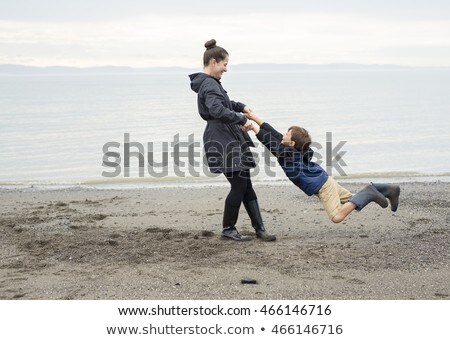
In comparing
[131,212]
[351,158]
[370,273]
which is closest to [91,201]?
[131,212]

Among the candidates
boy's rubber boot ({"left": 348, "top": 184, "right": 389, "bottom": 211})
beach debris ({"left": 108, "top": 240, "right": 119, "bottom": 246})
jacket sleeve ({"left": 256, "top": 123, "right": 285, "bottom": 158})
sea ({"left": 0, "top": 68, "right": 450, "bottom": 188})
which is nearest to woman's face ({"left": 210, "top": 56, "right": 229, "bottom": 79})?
jacket sleeve ({"left": 256, "top": 123, "right": 285, "bottom": 158})

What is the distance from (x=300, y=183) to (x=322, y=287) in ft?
5.61

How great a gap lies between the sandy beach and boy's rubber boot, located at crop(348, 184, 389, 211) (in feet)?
1.55

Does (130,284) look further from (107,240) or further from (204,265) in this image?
(107,240)

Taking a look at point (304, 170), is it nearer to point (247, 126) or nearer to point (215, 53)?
point (247, 126)

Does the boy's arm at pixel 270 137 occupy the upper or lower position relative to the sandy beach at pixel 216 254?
upper

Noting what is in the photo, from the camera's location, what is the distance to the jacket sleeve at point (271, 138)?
24.4 ft

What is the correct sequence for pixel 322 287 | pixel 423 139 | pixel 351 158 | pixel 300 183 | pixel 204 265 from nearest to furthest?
pixel 322 287 < pixel 204 265 < pixel 300 183 < pixel 351 158 < pixel 423 139

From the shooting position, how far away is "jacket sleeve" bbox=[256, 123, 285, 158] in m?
7.43

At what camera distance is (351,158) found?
1992 cm

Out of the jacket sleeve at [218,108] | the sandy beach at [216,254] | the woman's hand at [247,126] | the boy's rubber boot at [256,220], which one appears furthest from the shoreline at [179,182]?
the jacket sleeve at [218,108]

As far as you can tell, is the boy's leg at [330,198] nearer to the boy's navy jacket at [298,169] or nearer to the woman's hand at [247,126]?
the boy's navy jacket at [298,169]

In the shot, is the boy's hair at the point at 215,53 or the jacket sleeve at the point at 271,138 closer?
the jacket sleeve at the point at 271,138

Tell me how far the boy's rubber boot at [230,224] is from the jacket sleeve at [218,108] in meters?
1.02
